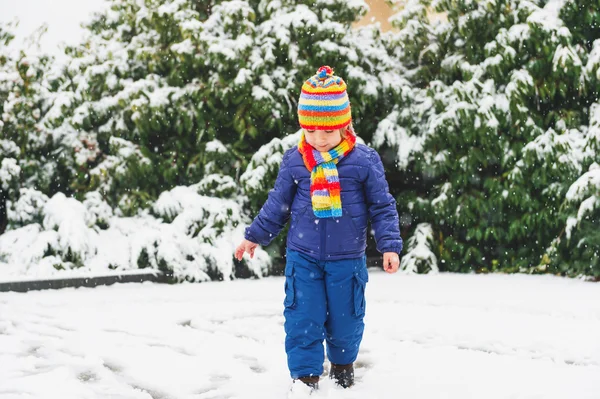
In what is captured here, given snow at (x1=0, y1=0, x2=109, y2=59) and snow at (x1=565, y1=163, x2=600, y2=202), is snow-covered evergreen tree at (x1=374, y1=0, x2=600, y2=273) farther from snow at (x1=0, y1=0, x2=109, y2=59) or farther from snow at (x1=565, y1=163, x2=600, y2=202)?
snow at (x1=0, y1=0, x2=109, y2=59)

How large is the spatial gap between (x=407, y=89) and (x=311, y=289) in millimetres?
4465

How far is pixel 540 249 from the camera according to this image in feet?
22.5

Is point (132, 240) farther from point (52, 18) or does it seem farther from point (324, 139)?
point (324, 139)

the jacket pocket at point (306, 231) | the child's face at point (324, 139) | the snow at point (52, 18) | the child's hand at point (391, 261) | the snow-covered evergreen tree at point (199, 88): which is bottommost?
the child's hand at point (391, 261)

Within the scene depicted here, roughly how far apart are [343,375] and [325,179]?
87 centimetres

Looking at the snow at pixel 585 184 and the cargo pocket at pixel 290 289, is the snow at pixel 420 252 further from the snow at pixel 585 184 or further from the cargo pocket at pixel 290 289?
the cargo pocket at pixel 290 289

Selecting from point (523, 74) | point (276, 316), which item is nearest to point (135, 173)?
point (276, 316)

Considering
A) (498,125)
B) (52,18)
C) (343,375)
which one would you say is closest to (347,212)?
(343,375)

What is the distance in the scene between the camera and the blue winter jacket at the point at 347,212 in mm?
3059

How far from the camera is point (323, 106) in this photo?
3074mm

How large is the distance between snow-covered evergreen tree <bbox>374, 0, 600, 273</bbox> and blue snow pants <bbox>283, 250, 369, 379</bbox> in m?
3.80

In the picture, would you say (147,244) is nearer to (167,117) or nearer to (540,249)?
(167,117)

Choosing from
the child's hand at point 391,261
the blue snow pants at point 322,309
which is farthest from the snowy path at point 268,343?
the child's hand at point 391,261

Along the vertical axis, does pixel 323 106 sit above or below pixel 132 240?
above
